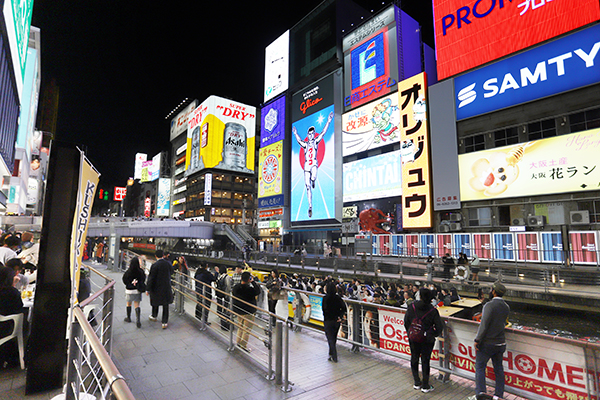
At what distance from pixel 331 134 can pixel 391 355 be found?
106 ft

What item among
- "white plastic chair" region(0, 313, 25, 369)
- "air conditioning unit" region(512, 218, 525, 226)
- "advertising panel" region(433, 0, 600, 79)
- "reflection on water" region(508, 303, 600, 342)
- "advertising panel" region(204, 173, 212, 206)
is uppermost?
"advertising panel" region(433, 0, 600, 79)

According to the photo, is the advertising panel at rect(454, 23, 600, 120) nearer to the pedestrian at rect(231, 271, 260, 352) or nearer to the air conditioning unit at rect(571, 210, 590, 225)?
the air conditioning unit at rect(571, 210, 590, 225)

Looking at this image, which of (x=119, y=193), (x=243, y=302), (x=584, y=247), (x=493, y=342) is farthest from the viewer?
(x=119, y=193)

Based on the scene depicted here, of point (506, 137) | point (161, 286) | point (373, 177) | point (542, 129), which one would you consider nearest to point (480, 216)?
point (506, 137)

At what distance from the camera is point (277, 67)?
49375mm

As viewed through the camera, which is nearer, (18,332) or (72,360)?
(72,360)

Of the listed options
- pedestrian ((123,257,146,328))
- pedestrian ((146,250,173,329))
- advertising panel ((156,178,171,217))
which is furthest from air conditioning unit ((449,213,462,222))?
advertising panel ((156,178,171,217))

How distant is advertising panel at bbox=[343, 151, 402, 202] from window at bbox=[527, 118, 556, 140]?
10418mm

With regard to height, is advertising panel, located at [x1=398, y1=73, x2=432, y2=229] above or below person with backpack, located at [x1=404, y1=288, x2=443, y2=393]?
above

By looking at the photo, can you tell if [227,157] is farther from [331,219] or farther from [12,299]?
[12,299]

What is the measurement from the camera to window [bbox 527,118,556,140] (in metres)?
20.5

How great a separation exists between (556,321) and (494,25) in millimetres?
22262

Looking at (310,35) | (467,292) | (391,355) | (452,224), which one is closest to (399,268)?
(467,292)

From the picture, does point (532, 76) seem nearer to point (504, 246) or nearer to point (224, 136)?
point (504, 246)
